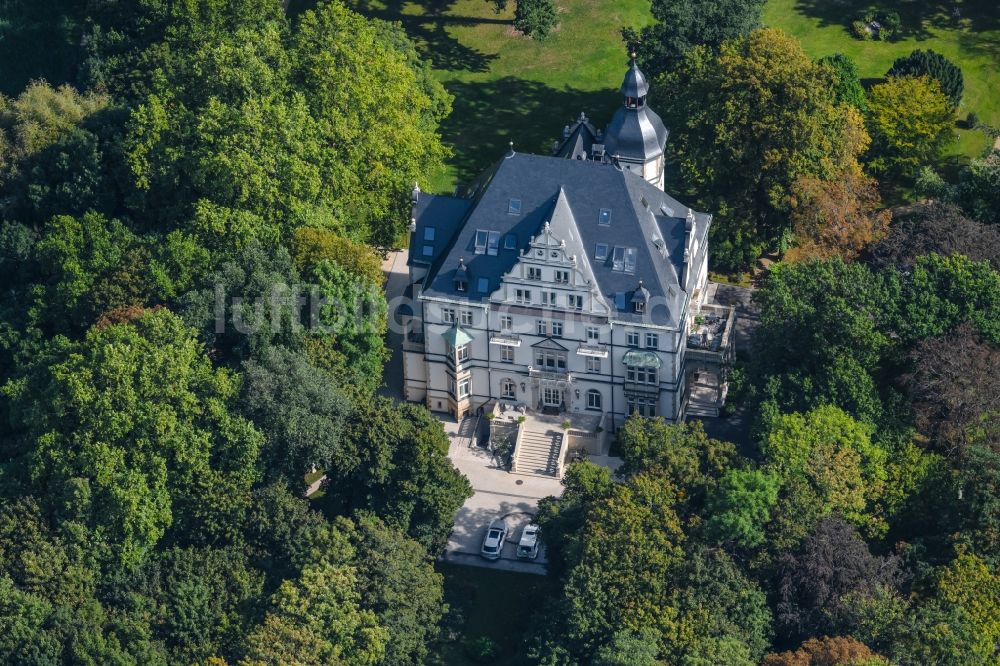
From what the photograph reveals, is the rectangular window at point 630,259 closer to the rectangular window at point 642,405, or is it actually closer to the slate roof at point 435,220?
the rectangular window at point 642,405

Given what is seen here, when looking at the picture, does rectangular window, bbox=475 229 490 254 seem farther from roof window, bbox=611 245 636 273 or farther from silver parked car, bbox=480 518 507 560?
silver parked car, bbox=480 518 507 560

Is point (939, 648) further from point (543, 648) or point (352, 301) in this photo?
point (352, 301)

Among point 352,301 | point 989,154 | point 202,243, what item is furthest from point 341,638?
point 989,154

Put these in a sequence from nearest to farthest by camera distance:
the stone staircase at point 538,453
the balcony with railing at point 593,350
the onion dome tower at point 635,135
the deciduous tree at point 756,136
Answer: the balcony with railing at point 593,350
the stone staircase at point 538,453
the onion dome tower at point 635,135
the deciduous tree at point 756,136

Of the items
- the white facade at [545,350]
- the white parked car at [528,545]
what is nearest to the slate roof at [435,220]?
the white facade at [545,350]

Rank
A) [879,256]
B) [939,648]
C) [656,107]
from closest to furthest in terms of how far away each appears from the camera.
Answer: [939,648] → [879,256] → [656,107]

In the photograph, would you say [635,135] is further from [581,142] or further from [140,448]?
[140,448]

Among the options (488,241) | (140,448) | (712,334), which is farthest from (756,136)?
(140,448)
